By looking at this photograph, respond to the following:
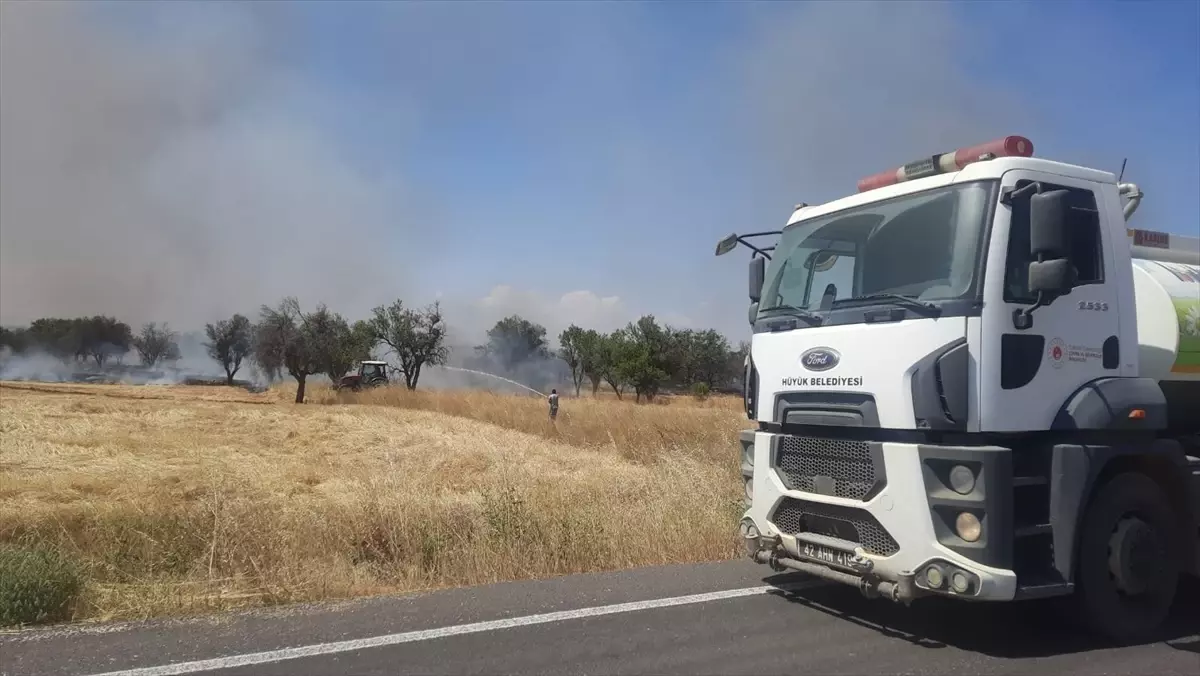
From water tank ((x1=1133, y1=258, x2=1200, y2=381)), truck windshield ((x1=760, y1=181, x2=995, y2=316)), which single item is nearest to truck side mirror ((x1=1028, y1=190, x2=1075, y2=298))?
truck windshield ((x1=760, y1=181, x2=995, y2=316))

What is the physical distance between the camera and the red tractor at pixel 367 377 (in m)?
47.8

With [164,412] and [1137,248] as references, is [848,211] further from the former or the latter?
[164,412]

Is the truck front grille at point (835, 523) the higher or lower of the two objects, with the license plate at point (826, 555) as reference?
higher

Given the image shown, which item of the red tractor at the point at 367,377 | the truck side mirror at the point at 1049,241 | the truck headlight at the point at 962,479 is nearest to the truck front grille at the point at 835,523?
the truck headlight at the point at 962,479

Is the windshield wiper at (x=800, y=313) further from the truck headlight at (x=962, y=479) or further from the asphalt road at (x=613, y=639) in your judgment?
the asphalt road at (x=613, y=639)

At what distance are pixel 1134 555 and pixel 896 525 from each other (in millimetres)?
1581

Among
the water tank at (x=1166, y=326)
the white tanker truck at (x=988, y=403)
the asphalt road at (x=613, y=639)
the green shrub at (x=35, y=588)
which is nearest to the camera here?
the asphalt road at (x=613, y=639)

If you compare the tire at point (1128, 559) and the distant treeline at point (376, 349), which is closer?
the tire at point (1128, 559)

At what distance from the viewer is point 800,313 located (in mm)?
5406

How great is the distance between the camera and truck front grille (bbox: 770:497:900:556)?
4.68m

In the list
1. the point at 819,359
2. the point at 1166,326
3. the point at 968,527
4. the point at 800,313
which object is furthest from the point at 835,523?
the point at 1166,326

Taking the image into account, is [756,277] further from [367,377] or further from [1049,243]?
[367,377]

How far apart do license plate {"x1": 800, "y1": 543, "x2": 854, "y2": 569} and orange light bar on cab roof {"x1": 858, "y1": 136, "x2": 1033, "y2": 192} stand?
2.52 meters

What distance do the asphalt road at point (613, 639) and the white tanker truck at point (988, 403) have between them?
35cm
